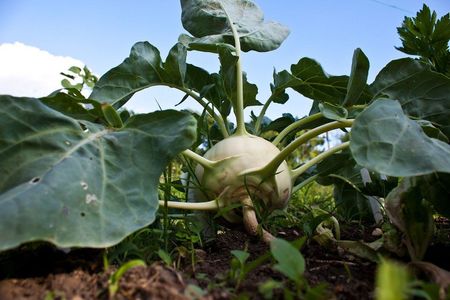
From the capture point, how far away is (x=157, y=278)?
68 cm

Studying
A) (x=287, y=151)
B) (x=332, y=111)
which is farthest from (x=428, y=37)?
(x=287, y=151)

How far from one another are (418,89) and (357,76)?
23cm

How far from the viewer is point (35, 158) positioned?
0.95m

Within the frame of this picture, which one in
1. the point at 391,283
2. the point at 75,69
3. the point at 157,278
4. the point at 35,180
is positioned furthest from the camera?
the point at 75,69

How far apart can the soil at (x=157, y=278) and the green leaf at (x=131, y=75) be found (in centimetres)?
74

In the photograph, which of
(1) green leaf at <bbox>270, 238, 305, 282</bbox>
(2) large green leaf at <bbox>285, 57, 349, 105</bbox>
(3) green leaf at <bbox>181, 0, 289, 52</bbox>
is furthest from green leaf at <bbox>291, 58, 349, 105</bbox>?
(1) green leaf at <bbox>270, 238, 305, 282</bbox>

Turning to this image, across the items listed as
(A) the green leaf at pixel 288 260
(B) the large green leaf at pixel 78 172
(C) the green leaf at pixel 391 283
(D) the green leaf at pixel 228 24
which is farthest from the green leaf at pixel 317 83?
(C) the green leaf at pixel 391 283

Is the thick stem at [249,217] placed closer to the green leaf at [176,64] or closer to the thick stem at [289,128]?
the thick stem at [289,128]

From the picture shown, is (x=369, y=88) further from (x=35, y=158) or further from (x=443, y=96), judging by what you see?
(x=35, y=158)

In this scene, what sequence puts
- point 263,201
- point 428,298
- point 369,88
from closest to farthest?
1. point 428,298
2. point 263,201
3. point 369,88

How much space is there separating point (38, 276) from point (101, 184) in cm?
22

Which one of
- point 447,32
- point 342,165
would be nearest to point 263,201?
point 342,165

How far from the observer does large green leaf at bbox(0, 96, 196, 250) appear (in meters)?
0.78

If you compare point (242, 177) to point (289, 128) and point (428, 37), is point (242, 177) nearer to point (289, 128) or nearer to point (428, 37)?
point (289, 128)
